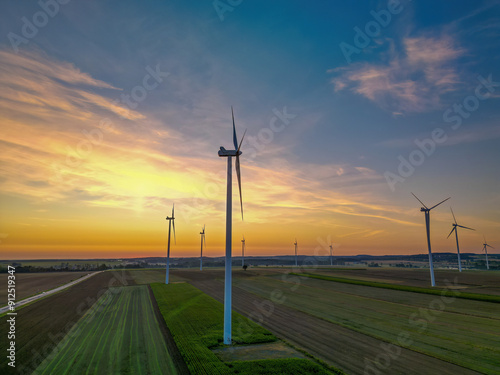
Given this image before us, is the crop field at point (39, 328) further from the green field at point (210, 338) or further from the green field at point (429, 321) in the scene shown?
the green field at point (429, 321)

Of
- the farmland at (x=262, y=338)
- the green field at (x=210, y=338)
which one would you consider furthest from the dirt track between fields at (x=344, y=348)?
the green field at (x=210, y=338)

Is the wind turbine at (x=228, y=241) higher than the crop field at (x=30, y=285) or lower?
higher

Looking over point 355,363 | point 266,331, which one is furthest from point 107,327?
point 355,363

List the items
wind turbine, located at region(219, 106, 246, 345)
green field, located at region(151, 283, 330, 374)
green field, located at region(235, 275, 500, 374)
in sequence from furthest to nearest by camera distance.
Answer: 1. wind turbine, located at region(219, 106, 246, 345)
2. green field, located at region(235, 275, 500, 374)
3. green field, located at region(151, 283, 330, 374)

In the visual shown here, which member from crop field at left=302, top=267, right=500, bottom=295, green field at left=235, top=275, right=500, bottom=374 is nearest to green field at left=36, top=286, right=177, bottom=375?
green field at left=235, top=275, right=500, bottom=374

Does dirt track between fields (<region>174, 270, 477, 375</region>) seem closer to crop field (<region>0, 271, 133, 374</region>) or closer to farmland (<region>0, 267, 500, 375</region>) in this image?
farmland (<region>0, 267, 500, 375</region>)

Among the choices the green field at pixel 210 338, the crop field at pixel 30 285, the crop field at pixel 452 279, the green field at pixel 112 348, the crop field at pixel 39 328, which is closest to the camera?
the green field at pixel 210 338

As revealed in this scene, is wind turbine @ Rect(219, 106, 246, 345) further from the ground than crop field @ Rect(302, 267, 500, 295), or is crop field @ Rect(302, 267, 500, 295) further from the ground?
wind turbine @ Rect(219, 106, 246, 345)
